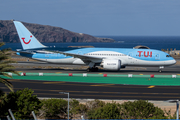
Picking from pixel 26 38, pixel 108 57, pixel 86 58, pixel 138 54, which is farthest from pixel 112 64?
pixel 26 38

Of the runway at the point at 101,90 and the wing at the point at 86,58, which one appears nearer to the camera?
the runway at the point at 101,90

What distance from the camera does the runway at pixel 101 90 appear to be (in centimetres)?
2431

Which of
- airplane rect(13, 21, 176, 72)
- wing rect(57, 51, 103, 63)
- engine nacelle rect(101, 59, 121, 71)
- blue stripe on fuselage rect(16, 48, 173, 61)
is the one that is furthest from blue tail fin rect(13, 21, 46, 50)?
engine nacelle rect(101, 59, 121, 71)

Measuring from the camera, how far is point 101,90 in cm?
2752

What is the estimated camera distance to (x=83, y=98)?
77.2ft

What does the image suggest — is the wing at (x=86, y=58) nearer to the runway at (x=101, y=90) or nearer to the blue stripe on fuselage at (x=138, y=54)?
the blue stripe on fuselage at (x=138, y=54)

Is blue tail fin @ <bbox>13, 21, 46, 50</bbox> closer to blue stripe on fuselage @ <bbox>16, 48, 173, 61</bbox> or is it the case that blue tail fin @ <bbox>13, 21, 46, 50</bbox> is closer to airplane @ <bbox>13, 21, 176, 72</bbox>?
airplane @ <bbox>13, 21, 176, 72</bbox>

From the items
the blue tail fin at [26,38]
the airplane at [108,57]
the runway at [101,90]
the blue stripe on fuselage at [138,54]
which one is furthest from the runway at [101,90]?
the blue tail fin at [26,38]

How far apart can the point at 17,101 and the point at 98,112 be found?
5.61 m

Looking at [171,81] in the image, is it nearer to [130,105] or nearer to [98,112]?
[130,105]

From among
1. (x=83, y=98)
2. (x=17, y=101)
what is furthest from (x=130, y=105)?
(x=17, y=101)

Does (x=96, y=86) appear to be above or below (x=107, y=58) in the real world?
below

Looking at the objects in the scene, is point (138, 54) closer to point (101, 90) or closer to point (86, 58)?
point (86, 58)

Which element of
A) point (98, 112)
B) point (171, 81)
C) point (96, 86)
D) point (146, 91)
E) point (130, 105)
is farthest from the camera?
point (171, 81)
